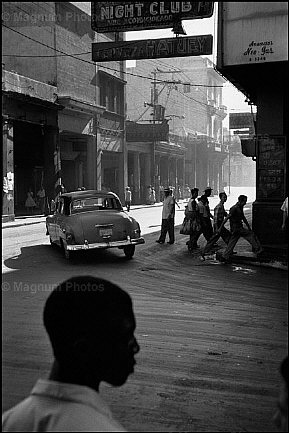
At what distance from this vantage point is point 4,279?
388 inches

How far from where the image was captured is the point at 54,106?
2783cm

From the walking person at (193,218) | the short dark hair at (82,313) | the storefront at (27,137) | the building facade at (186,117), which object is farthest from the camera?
the building facade at (186,117)

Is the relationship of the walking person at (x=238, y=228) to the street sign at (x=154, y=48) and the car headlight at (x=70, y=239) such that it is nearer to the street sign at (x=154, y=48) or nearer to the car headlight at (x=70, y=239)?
the car headlight at (x=70, y=239)

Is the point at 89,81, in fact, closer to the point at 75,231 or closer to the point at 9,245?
the point at 9,245

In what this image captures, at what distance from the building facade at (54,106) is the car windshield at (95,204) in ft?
32.2

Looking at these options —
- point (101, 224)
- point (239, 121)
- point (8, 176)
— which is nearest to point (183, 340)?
point (101, 224)

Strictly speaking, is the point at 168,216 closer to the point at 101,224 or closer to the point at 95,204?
the point at 95,204

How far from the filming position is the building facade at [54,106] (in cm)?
2486

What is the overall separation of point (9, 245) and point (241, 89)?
7147 mm

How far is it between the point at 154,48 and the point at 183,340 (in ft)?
12.4

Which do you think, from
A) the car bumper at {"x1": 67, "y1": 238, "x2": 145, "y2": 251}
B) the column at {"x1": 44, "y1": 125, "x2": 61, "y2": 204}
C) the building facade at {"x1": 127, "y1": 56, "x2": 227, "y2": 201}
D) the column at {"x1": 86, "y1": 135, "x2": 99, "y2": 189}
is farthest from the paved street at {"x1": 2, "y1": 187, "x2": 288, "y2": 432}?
the building facade at {"x1": 127, "y1": 56, "x2": 227, "y2": 201}

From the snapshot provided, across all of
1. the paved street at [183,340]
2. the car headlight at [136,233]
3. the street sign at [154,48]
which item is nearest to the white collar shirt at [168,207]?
the car headlight at [136,233]

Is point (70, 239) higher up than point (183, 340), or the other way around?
point (70, 239)

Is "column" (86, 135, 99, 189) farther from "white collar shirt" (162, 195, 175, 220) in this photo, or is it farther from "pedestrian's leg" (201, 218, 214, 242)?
"pedestrian's leg" (201, 218, 214, 242)
